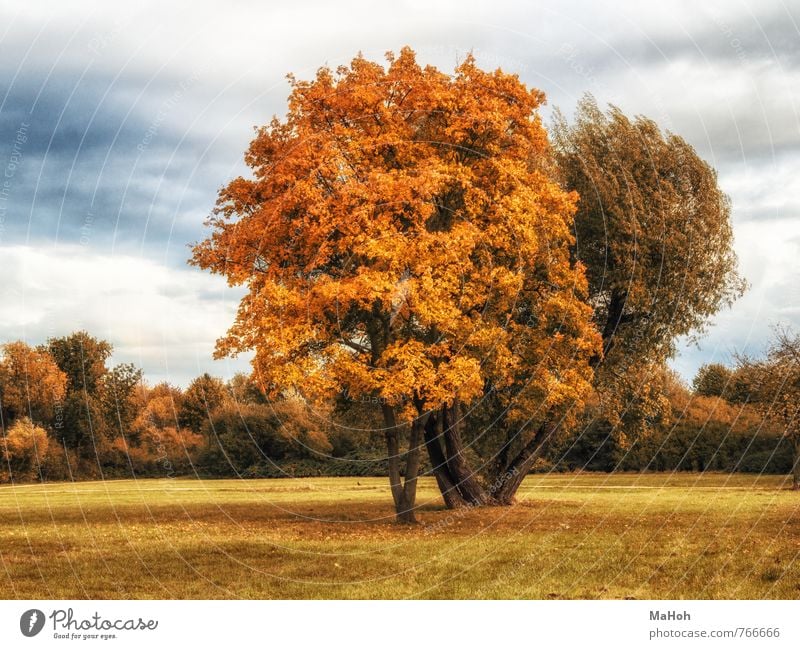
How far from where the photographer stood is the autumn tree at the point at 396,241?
28.2 m

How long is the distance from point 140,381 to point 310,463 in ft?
58.8

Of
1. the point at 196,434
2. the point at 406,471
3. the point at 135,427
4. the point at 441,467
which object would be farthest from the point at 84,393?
the point at 406,471

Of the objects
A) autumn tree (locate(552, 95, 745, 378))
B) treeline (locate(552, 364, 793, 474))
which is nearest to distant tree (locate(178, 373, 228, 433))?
treeline (locate(552, 364, 793, 474))

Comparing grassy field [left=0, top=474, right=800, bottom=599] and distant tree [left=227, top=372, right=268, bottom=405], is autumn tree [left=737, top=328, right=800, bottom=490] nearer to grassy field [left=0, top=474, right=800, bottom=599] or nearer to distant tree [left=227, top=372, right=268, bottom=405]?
grassy field [left=0, top=474, right=800, bottom=599]

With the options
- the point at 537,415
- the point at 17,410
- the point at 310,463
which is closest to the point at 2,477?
the point at 17,410

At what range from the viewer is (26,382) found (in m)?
67.3

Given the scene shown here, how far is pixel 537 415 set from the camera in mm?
37719

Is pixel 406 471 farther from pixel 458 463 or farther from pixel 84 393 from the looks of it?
pixel 84 393

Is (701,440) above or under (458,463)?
under

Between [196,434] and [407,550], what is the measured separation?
58.0 m

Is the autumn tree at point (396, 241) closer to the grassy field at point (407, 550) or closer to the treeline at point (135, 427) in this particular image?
the grassy field at point (407, 550)

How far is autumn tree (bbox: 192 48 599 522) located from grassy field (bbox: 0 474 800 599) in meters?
5.03

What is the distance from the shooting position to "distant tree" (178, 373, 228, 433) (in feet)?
260

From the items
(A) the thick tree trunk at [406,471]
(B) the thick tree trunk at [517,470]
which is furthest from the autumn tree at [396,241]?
(B) the thick tree trunk at [517,470]
